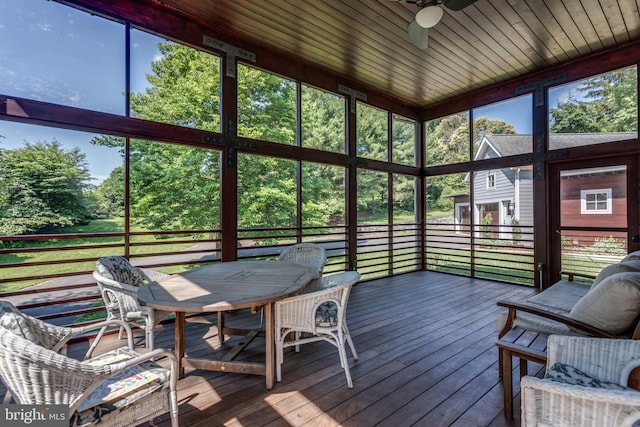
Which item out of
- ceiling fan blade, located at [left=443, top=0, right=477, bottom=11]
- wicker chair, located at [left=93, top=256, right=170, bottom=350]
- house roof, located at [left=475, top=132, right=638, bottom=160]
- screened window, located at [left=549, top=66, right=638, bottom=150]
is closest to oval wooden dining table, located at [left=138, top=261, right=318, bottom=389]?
wicker chair, located at [left=93, top=256, right=170, bottom=350]

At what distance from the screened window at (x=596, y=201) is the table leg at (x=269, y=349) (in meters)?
5.28

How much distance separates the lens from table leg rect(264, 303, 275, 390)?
217 cm

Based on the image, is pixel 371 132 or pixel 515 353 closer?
pixel 515 353

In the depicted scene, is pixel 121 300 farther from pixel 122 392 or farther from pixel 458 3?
pixel 458 3

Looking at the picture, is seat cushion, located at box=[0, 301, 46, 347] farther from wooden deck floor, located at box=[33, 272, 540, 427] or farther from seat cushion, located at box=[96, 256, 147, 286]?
seat cushion, located at box=[96, 256, 147, 286]

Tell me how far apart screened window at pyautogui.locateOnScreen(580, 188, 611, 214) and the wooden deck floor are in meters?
2.61

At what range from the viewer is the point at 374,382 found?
2.24m

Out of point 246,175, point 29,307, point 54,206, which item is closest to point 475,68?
point 246,175

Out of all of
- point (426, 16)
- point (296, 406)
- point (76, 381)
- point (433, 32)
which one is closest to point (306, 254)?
point (296, 406)

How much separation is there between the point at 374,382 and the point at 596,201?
4.78 m

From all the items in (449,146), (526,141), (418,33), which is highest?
(418,33)

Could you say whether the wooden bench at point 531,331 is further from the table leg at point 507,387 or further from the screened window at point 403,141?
the screened window at point 403,141

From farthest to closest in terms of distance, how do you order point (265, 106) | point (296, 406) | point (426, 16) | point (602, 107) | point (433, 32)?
point (265, 106) < point (602, 107) < point (433, 32) < point (426, 16) < point (296, 406)

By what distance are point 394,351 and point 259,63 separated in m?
4.19
